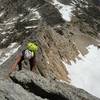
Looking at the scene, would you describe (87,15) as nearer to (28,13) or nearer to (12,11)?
(28,13)

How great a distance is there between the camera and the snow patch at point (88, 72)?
6825 centimetres

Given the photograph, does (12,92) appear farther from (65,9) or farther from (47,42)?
(65,9)

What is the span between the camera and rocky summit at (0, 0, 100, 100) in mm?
21281

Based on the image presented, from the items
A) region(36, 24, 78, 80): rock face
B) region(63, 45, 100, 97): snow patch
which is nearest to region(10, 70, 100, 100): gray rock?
region(36, 24, 78, 80): rock face

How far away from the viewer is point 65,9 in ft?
382

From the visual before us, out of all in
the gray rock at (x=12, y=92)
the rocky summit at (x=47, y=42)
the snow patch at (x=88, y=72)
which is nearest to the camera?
the gray rock at (x=12, y=92)

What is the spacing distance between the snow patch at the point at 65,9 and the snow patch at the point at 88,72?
73.5 ft

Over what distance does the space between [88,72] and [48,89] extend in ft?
181

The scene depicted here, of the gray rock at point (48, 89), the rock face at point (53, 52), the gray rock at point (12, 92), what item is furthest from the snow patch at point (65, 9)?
the gray rock at point (12, 92)

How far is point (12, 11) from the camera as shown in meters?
133

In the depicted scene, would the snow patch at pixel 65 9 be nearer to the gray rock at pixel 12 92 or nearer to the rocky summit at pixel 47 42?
the rocky summit at pixel 47 42

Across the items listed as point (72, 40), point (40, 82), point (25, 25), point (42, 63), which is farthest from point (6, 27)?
point (40, 82)

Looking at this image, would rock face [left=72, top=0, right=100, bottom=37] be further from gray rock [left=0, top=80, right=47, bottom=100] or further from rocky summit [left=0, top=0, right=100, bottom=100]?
gray rock [left=0, top=80, right=47, bottom=100]

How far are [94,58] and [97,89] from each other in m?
15.0
